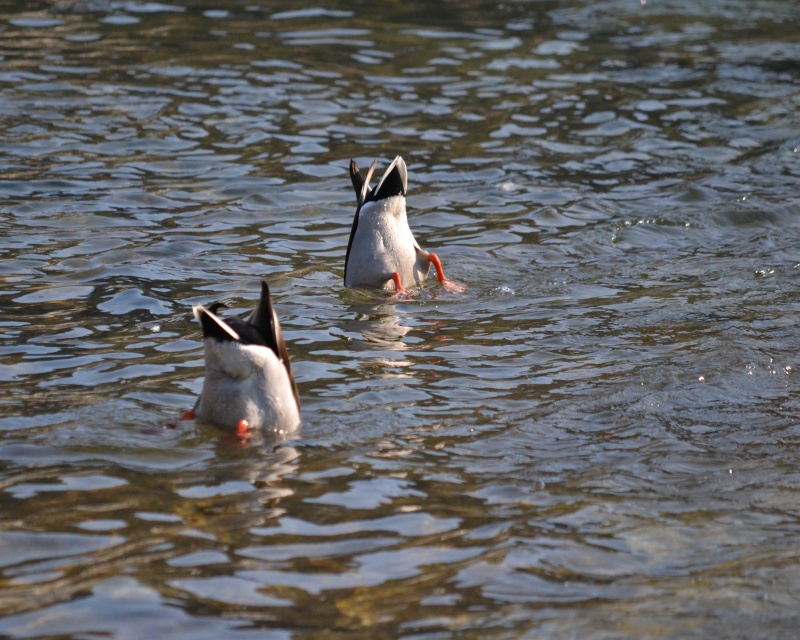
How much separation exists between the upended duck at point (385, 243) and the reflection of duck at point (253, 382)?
9.65 feet

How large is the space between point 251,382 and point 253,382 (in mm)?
11

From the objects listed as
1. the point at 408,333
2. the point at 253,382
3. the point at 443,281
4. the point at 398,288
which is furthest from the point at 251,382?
the point at 443,281

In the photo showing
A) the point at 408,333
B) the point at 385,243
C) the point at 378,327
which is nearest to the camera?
the point at 408,333

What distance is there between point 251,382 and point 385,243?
3275 mm

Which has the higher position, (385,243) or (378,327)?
(385,243)

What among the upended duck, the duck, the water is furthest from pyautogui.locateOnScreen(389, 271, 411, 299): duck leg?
the duck

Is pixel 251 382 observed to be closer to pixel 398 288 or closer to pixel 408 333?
pixel 408 333

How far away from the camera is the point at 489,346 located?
289 inches

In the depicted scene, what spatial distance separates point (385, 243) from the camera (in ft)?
28.8

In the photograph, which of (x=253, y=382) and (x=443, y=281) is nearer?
(x=253, y=382)

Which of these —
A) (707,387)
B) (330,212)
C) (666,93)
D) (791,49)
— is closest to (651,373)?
(707,387)

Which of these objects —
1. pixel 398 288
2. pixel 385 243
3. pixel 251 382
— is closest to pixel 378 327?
pixel 398 288

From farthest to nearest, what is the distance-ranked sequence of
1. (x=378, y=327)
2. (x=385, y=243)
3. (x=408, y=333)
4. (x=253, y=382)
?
(x=385, y=243) < (x=378, y=327) < (x=408, y=333) < (x=253, y=382)

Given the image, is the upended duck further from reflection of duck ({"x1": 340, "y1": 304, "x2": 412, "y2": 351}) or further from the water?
reflection of duck ({"x1": 340, "y1": 304, "x2": 412, "y2": 351})
